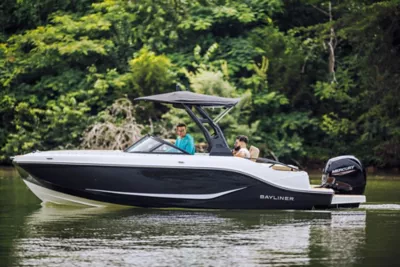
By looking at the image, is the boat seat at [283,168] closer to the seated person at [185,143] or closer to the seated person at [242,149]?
the seated person at [242,149]

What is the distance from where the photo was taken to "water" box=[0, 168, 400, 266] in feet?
41.3

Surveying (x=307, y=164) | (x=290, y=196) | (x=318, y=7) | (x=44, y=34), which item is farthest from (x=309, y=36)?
(x=290, y=196)

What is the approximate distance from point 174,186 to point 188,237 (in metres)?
3.51

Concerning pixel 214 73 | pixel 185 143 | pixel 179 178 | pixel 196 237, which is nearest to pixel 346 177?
pixel 185 143

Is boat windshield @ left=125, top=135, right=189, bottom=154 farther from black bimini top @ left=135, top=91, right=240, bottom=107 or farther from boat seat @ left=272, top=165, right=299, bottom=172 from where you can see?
boat seat @ left=272, top=165, right=299, bottom=172

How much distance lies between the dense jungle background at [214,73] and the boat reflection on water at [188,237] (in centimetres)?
1277

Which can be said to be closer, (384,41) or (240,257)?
(240,257)

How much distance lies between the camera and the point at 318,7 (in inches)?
1419

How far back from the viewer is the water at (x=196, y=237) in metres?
12.6

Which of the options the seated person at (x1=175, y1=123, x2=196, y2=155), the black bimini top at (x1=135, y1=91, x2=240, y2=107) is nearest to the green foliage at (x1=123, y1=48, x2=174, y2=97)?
the black bimini top at (x1=135, y1=91, x2=240, y2=107)

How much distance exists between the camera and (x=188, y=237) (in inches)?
575

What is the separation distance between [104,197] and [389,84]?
14.4 meters

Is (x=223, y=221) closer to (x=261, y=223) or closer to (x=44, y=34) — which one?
(x=261, y=223)

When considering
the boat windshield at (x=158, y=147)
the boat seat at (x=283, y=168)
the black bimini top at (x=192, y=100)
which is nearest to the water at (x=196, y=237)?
the boat seat at (x=283, y=168)
